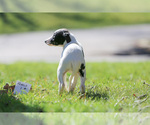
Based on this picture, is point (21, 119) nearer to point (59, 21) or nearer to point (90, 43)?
point (90, 43)

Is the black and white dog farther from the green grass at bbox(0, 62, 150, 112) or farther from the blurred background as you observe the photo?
the blurred background

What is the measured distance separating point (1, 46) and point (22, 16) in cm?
130

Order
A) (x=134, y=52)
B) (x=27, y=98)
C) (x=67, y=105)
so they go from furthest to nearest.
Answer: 1. (x=134, y=52)
2. (x=27, y=98)
3. (x=67, y=105)

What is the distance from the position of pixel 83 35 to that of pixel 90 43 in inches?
33.2

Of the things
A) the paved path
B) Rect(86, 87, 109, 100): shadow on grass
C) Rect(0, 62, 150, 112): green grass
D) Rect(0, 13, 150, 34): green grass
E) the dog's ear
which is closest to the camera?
Rect(0, 62, 150, 112): green grass

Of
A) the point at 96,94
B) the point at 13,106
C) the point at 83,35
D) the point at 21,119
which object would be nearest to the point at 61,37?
the point at 96,94

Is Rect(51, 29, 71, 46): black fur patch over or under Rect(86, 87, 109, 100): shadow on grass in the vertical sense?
over

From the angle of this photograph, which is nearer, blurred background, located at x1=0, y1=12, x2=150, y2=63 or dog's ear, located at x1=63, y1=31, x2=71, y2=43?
dog's ear, located at x1=63, y1=31, x2=71, y2=43

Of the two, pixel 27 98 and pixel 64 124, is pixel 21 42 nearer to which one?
pixel 27 98

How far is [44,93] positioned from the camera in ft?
12.1

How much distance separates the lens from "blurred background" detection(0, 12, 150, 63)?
29.5ft

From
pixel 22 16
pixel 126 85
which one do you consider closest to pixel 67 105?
pixel 126 85

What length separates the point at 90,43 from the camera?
974 cm

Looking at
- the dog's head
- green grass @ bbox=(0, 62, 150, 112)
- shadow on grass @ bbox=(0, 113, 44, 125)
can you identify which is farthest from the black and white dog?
shadow on grass @ bbox=(0, 113, 44, 125)
